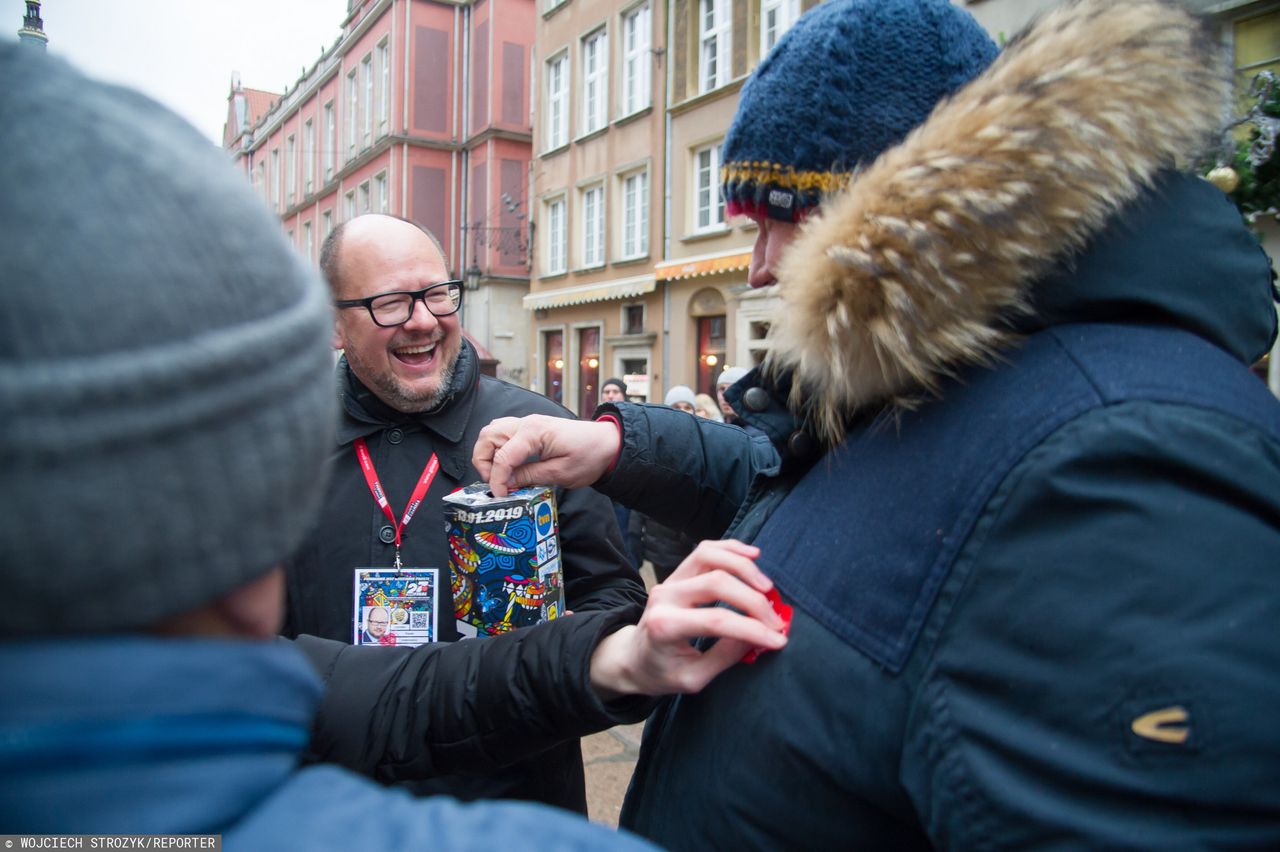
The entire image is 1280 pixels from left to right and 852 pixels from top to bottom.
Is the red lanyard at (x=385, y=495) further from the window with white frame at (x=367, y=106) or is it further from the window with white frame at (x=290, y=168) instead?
the window with white frame at (x=290, y=168)

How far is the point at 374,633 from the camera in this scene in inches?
70.1

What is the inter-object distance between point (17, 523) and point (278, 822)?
0.82 feet

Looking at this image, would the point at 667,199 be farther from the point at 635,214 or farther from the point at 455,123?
the point at 455,123

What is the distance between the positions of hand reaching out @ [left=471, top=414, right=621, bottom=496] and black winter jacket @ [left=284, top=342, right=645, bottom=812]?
0.47 meters

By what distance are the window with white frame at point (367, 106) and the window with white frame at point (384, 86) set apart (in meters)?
0.66

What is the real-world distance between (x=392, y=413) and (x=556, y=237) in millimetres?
16914

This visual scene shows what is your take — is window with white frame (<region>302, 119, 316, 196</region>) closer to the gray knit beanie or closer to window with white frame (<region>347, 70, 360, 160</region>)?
window with white frame (<region>347, 70, 360, 160</region>)

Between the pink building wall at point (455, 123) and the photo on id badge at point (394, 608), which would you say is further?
the pink building wall at point (455, 123)

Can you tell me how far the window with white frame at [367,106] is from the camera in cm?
2439

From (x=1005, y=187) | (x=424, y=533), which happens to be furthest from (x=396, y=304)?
(x=1005, y=187)

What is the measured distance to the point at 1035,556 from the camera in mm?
732

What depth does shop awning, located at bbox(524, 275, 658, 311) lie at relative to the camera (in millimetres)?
15047

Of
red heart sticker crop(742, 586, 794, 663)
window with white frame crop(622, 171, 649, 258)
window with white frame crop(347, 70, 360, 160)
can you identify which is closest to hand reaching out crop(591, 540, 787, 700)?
red heart sticker crop(742, 586, 794, 663)

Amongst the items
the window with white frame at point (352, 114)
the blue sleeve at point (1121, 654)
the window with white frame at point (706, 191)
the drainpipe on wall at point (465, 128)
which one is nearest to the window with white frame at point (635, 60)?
the window with white frame at point (706, 191)
